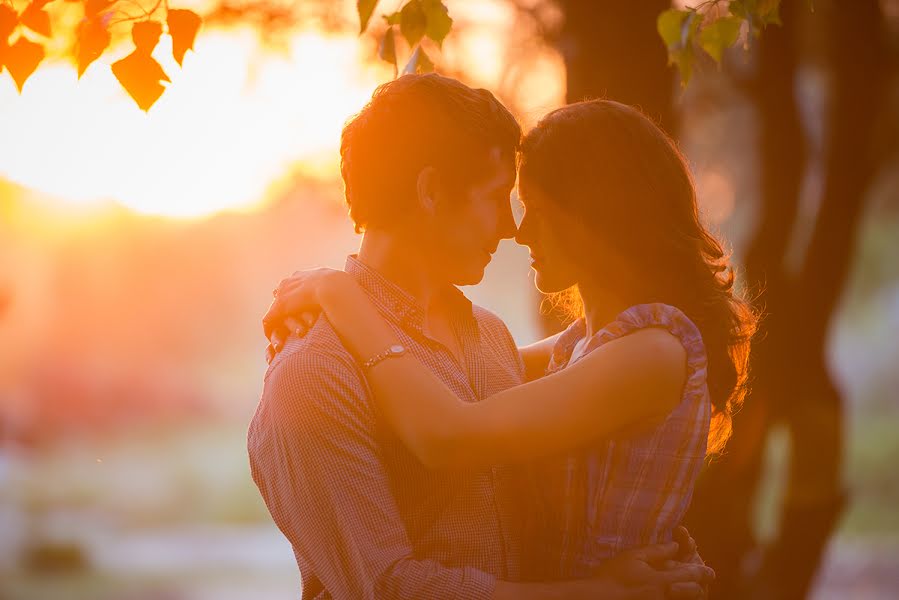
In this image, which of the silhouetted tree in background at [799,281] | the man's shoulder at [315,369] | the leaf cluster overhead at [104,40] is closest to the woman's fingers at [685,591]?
the man's shoulder at [315,369]

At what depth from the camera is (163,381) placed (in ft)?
101

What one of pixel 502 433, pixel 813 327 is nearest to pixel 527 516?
pixel 502 433

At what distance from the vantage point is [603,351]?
264 centimetres

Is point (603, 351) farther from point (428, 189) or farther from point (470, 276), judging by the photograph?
point (428, 189)

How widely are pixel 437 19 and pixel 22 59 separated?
1134mm

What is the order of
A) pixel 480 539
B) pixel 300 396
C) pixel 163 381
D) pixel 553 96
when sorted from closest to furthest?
pixel 300 396 < pixel 480 539 < pixel 553 96 < pixel 163 381

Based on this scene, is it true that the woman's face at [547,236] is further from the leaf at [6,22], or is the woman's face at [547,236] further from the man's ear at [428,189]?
the leaf at [6,22]

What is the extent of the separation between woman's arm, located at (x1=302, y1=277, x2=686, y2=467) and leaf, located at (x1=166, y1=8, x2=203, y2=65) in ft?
2.46

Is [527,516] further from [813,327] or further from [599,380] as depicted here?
[813,327]

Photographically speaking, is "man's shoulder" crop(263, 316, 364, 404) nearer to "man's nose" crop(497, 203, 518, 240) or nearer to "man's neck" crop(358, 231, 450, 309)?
"man's neck" crop(358, 231, 450, 309)

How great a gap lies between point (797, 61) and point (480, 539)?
18.2ft

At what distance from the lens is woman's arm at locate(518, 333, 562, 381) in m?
3.41

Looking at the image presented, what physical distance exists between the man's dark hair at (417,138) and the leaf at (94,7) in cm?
71

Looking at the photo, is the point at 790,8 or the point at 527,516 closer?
the point at 527,516
